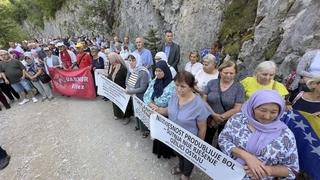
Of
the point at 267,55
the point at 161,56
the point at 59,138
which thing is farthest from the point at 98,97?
the point at 267,55

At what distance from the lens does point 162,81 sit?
506cm

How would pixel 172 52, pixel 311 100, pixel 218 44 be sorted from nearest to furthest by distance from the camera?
pixel 311 100
pixel 172 52
pixel 218 44

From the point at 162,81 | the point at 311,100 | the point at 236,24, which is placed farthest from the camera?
the point at 236,24

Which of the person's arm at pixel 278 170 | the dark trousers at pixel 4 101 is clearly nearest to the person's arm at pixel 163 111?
the person's arm at pixel 278 170

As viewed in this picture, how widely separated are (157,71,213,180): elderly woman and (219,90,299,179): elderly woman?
1.08 meters

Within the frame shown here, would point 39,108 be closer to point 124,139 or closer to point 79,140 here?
point 79,140

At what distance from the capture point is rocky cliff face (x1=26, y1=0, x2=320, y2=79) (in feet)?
20.0

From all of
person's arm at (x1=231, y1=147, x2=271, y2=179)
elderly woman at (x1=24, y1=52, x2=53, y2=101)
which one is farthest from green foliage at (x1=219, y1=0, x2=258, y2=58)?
elderly woman at (x1=24, y1=52, x2=53, y2=101)

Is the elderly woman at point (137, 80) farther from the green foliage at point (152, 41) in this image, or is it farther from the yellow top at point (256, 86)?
the green foliage at point (152, 41)

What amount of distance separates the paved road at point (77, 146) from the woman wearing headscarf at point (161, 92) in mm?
273

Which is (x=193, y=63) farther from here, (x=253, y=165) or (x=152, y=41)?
(x=152, y=41)

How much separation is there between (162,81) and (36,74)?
19.9ft

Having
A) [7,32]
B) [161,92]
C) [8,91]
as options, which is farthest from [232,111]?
[7,32]

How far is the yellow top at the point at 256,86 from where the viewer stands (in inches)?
170
